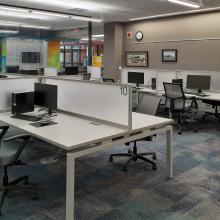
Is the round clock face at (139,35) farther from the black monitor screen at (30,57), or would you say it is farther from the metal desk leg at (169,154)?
the metal desk leg at (169,154)

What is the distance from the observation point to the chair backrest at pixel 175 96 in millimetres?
5652

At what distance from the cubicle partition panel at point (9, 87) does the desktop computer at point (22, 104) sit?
212mm

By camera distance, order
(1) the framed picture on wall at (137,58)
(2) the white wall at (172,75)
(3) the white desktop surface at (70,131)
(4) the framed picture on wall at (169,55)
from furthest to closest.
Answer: (1) the framed picture on wall at (137,58), (4) the framed picture on wall at (169,55), (2) the white wall at (172,75), (3) the white desktop surface at (70,131)

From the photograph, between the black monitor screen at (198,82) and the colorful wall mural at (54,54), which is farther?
the colorful wall mural at (54,54)

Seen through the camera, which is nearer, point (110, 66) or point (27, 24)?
point (110, 66)

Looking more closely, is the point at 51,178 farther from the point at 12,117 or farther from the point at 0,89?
the point at 0,89

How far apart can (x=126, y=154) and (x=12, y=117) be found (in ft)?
5.29

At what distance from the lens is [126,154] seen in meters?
3.90

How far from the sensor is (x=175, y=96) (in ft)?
18.7

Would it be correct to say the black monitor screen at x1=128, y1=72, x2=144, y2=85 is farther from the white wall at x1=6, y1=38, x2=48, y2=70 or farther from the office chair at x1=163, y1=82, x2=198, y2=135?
the white wall at x1=6, y1=38, x2=48, y2=70

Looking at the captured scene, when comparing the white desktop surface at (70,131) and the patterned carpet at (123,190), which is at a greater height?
the white desktop surface at (70,131)

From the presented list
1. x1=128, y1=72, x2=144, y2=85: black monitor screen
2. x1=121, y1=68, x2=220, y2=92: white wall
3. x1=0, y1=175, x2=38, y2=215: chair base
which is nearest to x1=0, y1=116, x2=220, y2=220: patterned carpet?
x1=0, y1=175, x2=38, y2=215: chair base

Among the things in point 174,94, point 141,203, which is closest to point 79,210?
point 141,203

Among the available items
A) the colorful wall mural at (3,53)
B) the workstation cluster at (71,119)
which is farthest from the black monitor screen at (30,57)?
the workstation cluster at (71,119)
